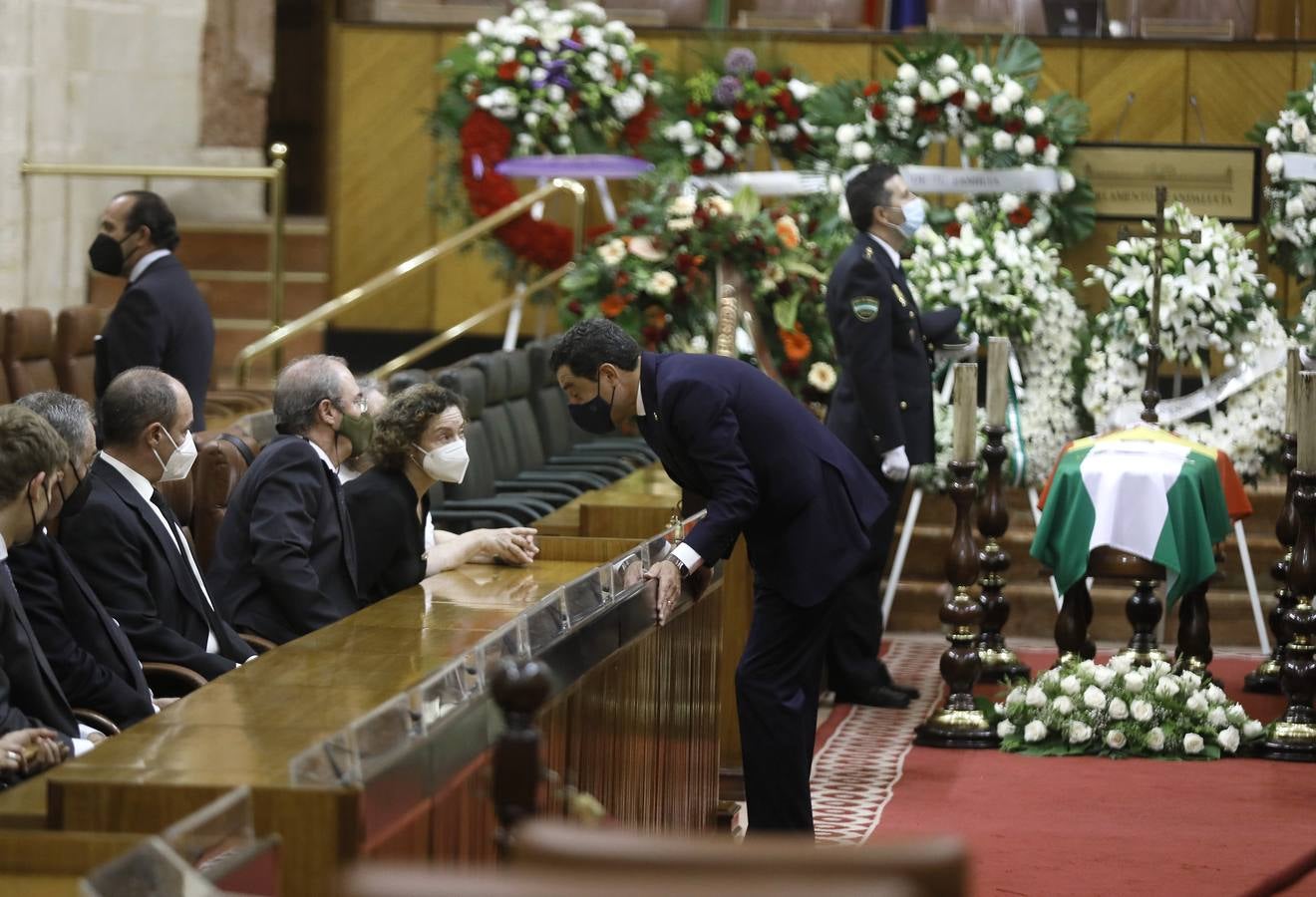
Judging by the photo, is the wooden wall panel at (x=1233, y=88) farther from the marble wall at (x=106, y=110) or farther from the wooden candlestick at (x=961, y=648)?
the marble wall at (x=106, y=110)

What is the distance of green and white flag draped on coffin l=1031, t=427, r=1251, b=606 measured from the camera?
19.1 ft

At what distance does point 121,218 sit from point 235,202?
528cm

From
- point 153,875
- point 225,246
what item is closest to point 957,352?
point 225,246

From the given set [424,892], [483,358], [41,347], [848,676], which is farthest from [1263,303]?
[424,892]

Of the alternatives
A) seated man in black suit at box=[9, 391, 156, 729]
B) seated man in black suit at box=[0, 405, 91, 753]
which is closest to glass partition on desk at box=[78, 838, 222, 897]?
seated man in black suit at box=[0, 405, 91, 753]

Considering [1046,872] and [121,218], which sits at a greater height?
[121,218]

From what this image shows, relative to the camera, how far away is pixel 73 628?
3.63 metres

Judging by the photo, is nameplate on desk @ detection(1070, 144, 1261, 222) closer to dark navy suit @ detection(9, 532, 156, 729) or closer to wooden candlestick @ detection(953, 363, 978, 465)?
wooden candlestick @ detection(953, 363, 978, 465)

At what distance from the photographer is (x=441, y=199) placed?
1055cm

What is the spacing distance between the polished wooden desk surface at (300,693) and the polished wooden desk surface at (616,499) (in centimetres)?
141

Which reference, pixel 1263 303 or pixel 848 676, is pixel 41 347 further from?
pixel 1263 303

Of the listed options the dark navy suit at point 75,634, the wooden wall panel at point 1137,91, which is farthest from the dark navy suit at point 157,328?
the wooden wall panel at point 1137,91

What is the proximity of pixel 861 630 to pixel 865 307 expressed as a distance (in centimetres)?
105

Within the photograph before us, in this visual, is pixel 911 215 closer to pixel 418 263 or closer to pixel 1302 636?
pixel 1302 636
